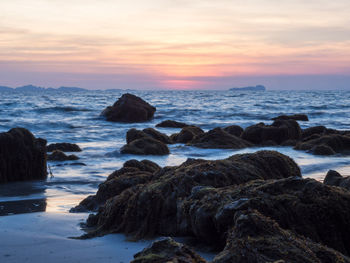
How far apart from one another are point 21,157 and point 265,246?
7489 mm

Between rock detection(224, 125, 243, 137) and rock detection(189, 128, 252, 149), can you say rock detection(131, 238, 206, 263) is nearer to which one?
rock detection(189, 128, 252, 149)

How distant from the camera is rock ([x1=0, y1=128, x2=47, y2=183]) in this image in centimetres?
877

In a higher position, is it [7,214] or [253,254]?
[253,254]

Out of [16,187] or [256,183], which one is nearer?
[256,183]

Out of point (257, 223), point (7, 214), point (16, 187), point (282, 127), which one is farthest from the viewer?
point (282, 127)

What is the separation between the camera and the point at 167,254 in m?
2.51

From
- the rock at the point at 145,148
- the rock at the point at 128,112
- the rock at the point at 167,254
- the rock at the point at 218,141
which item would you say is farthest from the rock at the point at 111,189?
the rock at the point at 128,112

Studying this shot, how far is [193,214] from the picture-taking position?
387 cm

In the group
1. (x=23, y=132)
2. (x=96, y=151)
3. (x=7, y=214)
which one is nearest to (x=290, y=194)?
(x=7, y=214)

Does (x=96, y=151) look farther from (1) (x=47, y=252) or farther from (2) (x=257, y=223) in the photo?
(2) (x=257, y=223)

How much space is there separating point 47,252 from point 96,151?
35.0ft

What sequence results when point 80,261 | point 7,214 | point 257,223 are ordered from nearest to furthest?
point 257,223
point 80,261
point 7,214

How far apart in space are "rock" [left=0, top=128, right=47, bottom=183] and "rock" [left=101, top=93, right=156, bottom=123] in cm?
1851

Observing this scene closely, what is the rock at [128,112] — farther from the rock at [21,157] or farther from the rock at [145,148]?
the rock at [21,157]
